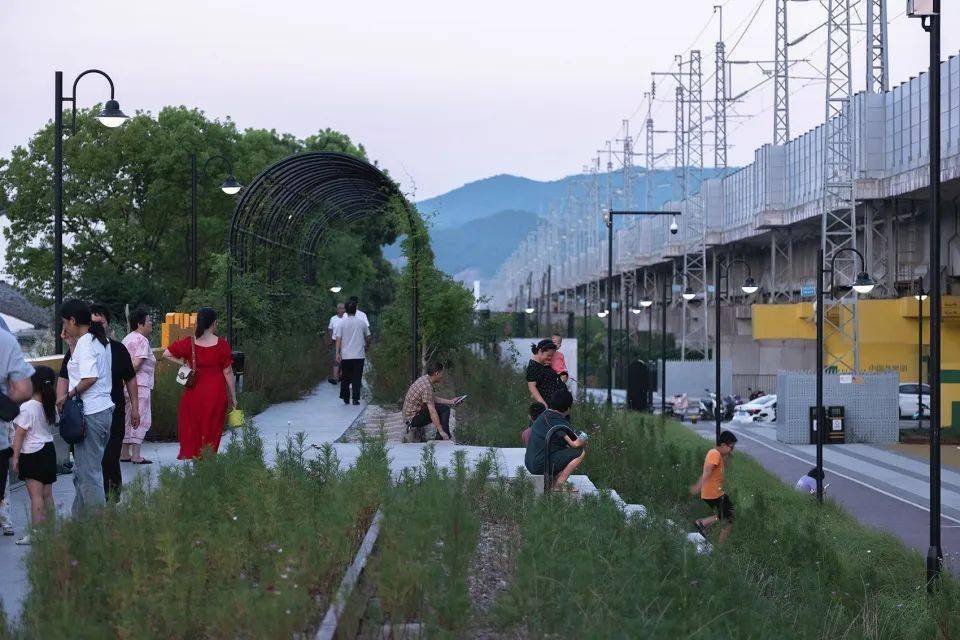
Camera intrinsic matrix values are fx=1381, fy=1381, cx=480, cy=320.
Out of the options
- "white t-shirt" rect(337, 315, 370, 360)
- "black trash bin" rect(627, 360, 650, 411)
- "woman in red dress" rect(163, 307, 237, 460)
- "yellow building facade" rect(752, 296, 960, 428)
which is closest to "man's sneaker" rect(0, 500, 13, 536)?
"woman in red dress" rect(163, 307, 237, 460)

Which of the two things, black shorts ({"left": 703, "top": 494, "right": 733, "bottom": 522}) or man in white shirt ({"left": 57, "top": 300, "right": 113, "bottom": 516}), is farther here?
black shorts ({"left": 703, "top": 494, "right": 733, "bottom": 522})

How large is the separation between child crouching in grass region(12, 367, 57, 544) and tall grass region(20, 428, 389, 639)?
1.25 m

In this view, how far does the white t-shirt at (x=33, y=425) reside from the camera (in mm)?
10008

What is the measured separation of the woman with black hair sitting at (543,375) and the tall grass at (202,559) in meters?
6.06

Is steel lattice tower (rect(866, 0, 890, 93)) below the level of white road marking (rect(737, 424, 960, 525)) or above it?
above

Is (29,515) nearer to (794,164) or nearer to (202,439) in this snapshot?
(202,439)

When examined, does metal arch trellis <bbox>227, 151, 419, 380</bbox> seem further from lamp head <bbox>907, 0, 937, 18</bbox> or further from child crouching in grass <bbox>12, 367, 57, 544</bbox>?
child crouching in grass <bbox>12, 367, 57, 544</bbox>

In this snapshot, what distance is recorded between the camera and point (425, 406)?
1778 cm

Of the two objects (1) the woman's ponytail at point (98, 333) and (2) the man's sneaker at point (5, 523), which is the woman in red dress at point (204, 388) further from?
(2) the man's sneaker at point (5, 523)

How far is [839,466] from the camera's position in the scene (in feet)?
115

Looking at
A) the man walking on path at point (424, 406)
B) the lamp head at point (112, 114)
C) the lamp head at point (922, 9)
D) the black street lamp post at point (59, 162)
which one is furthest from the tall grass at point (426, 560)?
the lamp head at point (112, 114)

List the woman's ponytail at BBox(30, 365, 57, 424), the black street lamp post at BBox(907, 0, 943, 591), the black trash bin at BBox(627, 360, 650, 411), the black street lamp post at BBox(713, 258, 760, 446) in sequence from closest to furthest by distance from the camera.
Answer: the woman's ponytail at BBox(30, 365, 57, 424) < the black street lamp post at BBox(907, 0, 943, 591) < the black street lamp post at BBox(713, 258, 760, 446) < the black trash bin at BBox(627, 360, 650, 411)

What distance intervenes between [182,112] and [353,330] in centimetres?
4044

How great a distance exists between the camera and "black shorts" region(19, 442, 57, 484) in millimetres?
10039
